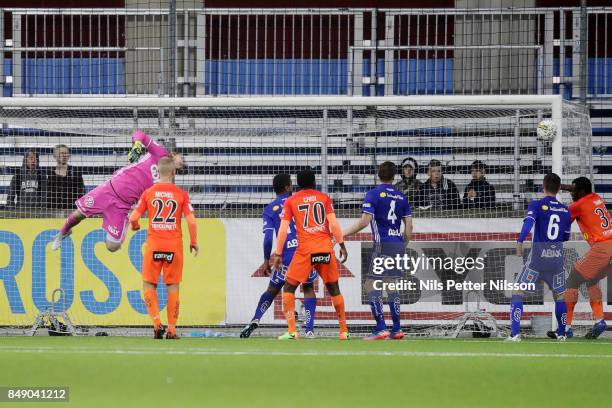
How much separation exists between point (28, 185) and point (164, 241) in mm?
3439

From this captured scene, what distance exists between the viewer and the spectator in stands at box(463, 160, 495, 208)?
538 inches

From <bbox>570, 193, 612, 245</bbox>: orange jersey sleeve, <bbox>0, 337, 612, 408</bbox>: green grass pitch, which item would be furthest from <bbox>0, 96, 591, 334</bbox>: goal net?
<bbox>0, 337, 612, 408</bbox>: green grass pitch

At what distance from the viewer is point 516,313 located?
12023 millimetres

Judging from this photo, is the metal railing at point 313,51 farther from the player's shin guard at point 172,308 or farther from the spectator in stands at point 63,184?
the player's shin guard at point 172,308

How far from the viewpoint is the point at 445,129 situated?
1541 cm

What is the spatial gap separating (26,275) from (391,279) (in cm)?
447

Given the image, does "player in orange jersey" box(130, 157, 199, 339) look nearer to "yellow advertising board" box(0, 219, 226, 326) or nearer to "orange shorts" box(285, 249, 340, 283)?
"orange shorts" box(285, 249, 340, 283)

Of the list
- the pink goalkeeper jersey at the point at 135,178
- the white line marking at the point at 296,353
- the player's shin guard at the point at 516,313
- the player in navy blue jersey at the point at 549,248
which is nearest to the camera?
the white line marking at the point at 296,353

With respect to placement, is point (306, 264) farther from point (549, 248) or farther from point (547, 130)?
point (547, 130)

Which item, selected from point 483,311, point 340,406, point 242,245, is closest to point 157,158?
point 242,245

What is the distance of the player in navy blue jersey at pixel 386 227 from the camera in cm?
1227

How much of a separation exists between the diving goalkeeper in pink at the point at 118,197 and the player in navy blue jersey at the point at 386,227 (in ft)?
7.37

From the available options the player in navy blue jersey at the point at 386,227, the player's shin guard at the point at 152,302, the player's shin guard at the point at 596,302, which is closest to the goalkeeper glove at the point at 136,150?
the player's shin guard at the point at 152,302

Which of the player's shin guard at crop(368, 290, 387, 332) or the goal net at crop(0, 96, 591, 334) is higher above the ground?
the goal net at crop(0, 96, 591, 334)
